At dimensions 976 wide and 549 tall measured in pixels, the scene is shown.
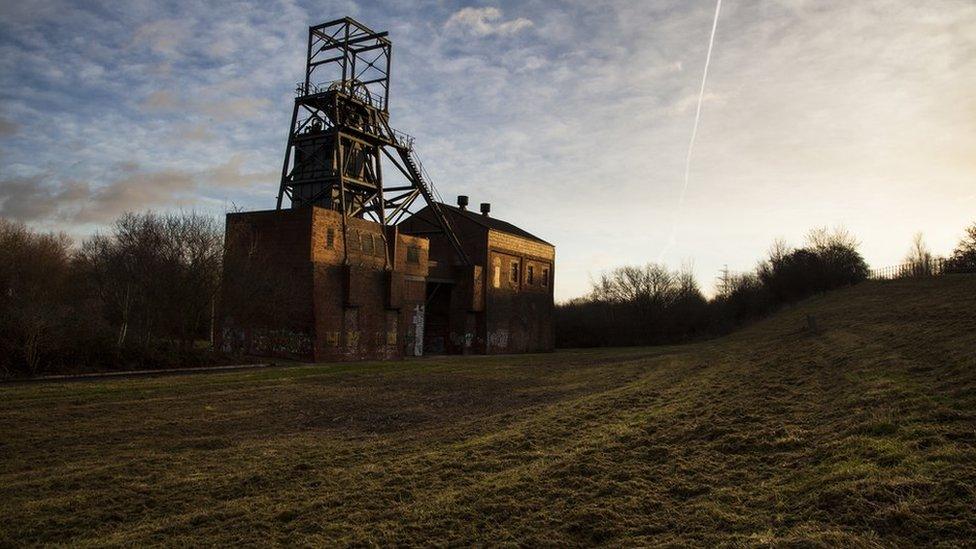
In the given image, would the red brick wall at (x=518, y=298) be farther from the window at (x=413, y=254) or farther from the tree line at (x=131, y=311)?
the tree line at (x=131, y=311)

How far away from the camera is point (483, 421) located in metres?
10.7

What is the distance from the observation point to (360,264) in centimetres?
2784

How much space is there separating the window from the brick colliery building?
0.18 ft

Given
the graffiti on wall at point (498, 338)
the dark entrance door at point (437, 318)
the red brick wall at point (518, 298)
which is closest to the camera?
the dark entrance door at point (437, 318)

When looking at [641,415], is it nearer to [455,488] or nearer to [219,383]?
[455,488]

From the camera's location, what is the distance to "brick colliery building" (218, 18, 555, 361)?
25.2 metres

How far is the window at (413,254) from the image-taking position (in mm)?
31922

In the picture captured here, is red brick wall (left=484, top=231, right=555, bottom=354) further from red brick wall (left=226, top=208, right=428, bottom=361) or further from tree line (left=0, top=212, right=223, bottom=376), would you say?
tree line (left=0, top=212, right=223, bottom=376)

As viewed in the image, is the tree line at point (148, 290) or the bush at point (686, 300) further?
the bush at point (686, 300)

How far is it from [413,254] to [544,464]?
25846 mm

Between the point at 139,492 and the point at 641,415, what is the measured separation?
6.81 meters

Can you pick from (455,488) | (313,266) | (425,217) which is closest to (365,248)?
(313,266)

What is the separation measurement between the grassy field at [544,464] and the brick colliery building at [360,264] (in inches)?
487

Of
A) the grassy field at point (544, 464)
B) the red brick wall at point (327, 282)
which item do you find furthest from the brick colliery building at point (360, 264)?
the grassy field at point (544, 464)
